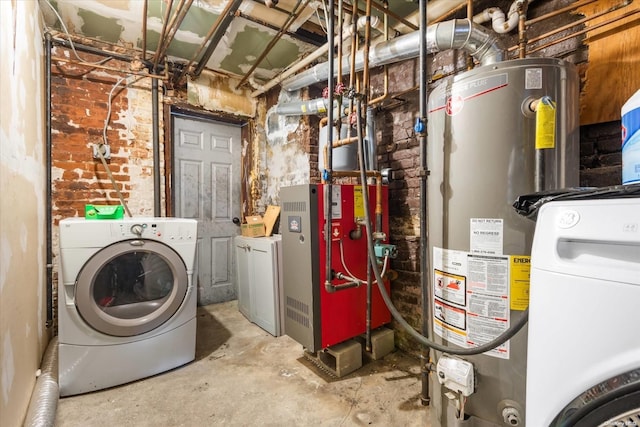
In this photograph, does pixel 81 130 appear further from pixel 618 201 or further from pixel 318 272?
pixel 618 201

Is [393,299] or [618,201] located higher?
[618,201]

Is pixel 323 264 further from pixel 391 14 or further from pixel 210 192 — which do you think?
pixel 210 192

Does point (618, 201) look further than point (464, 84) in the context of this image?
No

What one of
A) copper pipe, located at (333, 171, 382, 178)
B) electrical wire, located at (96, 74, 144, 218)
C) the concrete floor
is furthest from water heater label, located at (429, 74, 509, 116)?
electrical wire, located at (96, 74, 144, 218)

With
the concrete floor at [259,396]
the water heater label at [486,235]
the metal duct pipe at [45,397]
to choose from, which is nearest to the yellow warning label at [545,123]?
the water heater label at [486,235]

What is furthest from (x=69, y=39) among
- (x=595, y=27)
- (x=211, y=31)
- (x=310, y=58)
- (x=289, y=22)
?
(x=595, y=27)

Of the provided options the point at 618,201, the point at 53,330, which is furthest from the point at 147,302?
the point at 618,201

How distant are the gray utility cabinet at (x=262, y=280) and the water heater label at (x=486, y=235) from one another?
1.57 metres

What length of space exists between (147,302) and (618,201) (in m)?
2.32

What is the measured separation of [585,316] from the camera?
1.68 feet

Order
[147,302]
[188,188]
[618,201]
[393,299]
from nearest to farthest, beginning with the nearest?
[618,201]
[147,302]
[393,299]
[188,188]

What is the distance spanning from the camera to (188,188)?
10.3 ft

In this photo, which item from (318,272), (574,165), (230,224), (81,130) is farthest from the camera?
(230,224)

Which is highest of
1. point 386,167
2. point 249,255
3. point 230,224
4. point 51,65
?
point 51,65
